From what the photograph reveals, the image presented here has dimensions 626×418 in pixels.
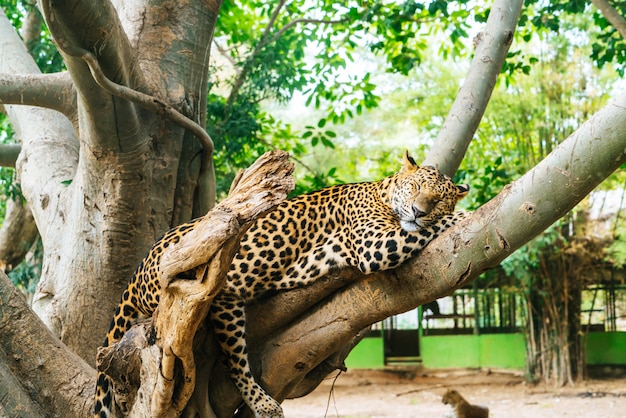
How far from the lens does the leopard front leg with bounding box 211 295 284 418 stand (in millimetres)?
4395

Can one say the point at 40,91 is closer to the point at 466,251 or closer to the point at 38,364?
the point at 38,364

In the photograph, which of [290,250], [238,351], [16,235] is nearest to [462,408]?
[16,235]

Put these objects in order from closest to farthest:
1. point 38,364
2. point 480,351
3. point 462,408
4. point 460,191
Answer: point 38,364, point 460,191, point 462,408, point 480,351

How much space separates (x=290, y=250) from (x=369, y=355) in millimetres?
17520

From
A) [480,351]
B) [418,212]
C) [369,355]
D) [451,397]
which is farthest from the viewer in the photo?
[369,355]

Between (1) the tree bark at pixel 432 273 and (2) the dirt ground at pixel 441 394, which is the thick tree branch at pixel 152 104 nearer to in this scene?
(1) the tree bark at pixel 432 273

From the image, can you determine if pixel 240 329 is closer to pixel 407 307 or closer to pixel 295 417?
pixel 407 307

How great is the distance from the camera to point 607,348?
1981cm

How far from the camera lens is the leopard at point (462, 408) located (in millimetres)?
12109

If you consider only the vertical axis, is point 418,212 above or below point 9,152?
below

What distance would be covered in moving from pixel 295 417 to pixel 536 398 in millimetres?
6107

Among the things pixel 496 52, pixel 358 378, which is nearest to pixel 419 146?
pixel 358 378

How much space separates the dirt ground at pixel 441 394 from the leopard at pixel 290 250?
1008 centimetres

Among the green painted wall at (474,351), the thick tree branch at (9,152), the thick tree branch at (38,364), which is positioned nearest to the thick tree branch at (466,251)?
the thick tree branch at (38,364)
